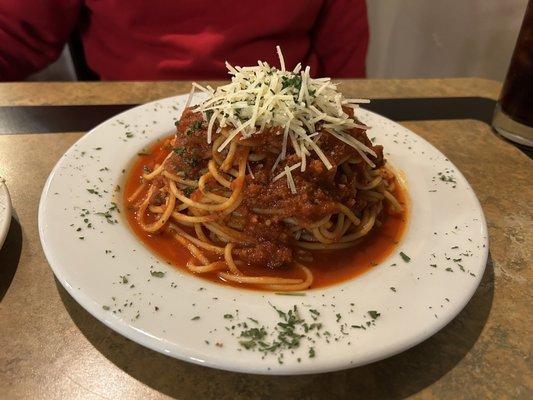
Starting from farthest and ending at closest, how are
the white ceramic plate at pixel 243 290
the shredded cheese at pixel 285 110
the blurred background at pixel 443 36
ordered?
1. the blurred background at pixel 443 36
2. the shredded cheese at pixel 285 110
3. the white ceramic plate at pixel 243 290

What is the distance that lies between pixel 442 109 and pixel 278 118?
5.07 feet

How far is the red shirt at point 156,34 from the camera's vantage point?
275 centimetres

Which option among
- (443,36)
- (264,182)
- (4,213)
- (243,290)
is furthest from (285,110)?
(443,36)

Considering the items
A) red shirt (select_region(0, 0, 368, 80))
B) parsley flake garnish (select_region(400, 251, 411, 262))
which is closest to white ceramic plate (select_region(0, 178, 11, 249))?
parsley flake garnish (select_region(400, 251, 411, 262))

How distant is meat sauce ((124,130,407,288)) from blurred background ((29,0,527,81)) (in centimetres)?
317

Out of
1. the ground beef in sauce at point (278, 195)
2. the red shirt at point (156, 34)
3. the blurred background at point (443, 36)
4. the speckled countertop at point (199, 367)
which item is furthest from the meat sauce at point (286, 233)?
the blurred background at point (443, 36)

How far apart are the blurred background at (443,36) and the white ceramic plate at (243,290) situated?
3.13 m

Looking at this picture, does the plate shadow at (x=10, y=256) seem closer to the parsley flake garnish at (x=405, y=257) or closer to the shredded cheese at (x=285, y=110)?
the shredded cheese at (x=285, y=110)

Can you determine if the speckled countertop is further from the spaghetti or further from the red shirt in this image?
the red shirt

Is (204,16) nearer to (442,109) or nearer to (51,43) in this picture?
(51,43)

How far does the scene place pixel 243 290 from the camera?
1.37 m

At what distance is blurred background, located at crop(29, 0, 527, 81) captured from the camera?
Answer: 434 centimetres

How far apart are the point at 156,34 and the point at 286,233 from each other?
1673 mm

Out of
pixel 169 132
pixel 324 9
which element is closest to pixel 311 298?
pixel 169 132
